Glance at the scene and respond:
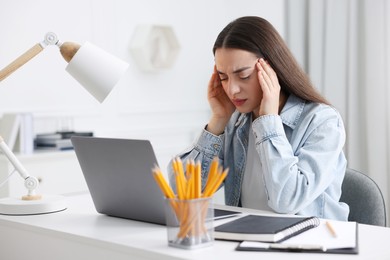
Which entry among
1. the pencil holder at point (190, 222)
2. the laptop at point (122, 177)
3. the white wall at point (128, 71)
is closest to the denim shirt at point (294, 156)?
the laptop at point (122, 177)

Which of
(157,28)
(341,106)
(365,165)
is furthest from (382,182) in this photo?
(157,28)

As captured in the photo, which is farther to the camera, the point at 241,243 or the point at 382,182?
the point at 382,182

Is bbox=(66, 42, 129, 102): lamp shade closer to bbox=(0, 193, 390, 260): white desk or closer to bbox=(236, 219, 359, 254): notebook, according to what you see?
bbox=(0, 193, 390, 260): white desk

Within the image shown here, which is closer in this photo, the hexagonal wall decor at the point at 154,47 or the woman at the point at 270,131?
the woman at the point at 270,131

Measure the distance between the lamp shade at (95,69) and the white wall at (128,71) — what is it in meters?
1.88

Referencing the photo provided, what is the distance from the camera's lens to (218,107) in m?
2.29

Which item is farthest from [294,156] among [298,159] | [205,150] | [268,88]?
[205,150]

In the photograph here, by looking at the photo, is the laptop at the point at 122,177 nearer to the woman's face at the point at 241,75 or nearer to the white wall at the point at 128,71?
the woman's face at the point at 241,75

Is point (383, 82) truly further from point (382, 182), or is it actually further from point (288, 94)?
point (288, 94)

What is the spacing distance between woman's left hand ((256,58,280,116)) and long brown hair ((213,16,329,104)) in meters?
0.04

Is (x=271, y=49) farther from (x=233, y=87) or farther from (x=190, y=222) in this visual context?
(x=190, y=222)

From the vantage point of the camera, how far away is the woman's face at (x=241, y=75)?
2094mm

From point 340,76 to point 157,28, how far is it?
3.90ft

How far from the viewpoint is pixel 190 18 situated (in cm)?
449
